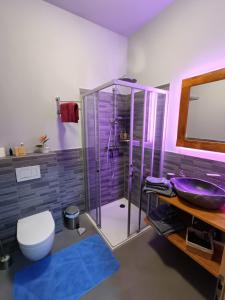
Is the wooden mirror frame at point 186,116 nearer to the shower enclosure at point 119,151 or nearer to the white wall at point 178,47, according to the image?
the white wall at point 178,47

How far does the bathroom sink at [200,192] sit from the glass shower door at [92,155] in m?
1.06

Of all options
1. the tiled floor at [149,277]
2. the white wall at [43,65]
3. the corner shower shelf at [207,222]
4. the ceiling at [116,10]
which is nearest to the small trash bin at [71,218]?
the tiled floor at [149,277]

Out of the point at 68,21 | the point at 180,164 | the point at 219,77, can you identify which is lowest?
the point at 180,164

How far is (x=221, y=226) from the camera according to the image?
42.8 inches

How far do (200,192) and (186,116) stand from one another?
0.89 metres

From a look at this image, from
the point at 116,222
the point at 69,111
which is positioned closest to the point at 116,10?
the point at 69,111

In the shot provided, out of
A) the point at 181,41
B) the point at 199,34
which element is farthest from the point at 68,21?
the point at 199,34

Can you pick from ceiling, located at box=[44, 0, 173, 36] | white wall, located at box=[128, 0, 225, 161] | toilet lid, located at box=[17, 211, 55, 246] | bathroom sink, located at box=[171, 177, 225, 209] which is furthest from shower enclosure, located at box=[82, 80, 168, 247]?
ceiling, located at box=[44, 0, 173, 36]

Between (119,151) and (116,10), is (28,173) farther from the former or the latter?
(116,10)

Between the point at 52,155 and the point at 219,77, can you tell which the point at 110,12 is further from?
the point at 52,155

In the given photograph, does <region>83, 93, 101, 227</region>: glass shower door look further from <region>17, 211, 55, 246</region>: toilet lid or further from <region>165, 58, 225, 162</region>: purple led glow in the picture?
<region>165, 58, 225, 162</region>: purple led glow

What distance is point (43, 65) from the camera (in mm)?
1788

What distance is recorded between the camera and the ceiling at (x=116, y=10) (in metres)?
1.71

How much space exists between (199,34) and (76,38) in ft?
4.92
